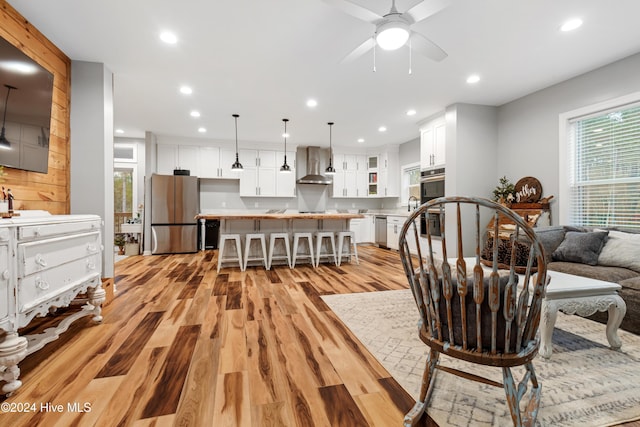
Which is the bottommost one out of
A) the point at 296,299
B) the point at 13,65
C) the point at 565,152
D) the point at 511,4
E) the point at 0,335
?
the point at 296,299

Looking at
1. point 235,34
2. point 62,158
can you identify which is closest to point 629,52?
point 235,34

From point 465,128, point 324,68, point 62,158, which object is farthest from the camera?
point 465,128

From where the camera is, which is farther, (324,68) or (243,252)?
(243,252)

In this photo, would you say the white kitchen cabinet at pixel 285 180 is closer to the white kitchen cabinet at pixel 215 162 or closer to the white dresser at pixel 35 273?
the white kitchen cabinet at pixel 215 162

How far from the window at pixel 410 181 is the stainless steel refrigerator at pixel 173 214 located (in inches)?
196

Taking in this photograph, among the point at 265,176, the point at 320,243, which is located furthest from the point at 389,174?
the point at 320,243

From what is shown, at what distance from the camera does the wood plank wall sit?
7.55ft

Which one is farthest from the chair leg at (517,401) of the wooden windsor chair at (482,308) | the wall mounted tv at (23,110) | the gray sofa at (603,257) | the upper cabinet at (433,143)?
the upper cabinet at (433,143)

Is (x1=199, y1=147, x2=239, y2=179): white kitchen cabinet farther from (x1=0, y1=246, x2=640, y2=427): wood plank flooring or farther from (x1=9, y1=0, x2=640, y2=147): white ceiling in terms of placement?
(x1=0, y1=246, x2=640, y2=427): wood plank flooring

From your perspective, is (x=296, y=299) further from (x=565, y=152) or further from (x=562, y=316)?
(x=565, y=152)

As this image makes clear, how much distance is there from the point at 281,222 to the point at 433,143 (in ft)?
9.82

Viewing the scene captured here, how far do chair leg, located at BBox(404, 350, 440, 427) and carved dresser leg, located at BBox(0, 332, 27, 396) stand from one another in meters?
1.99

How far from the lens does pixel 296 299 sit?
10.3 feet

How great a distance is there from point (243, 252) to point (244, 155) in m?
2.99
